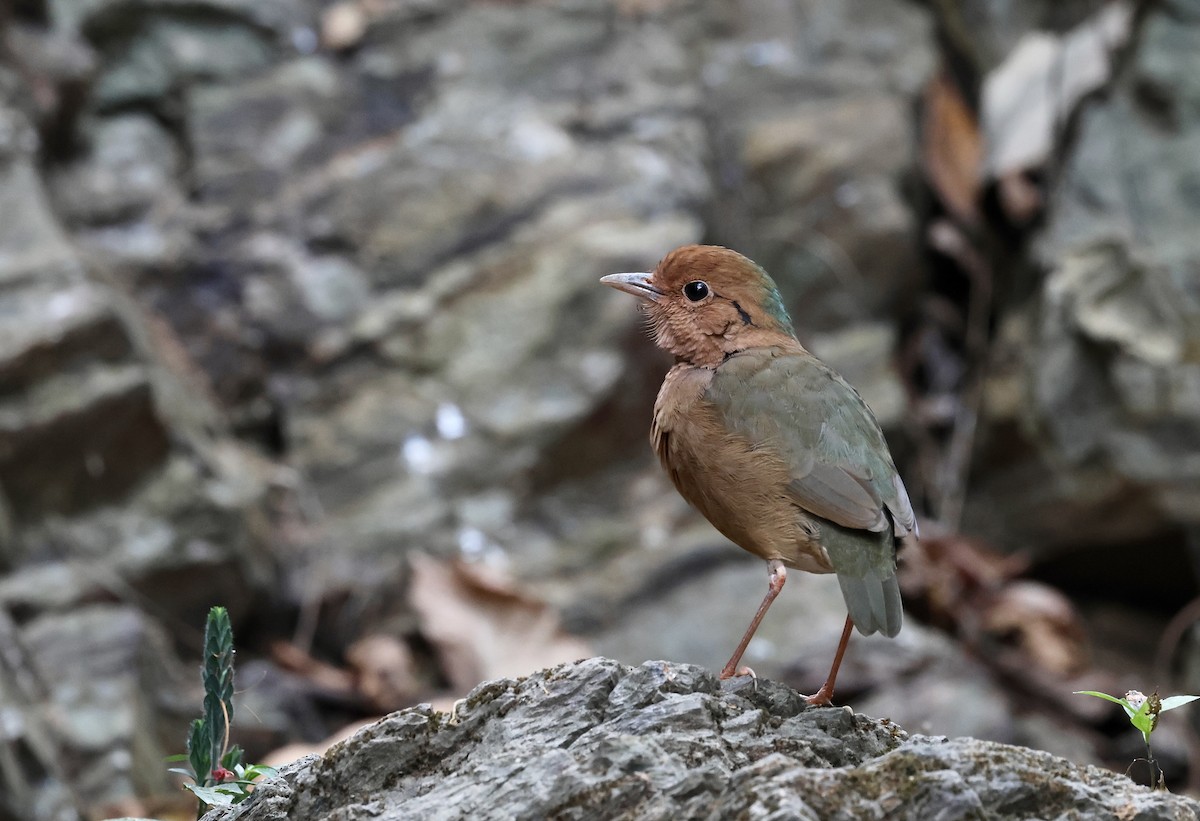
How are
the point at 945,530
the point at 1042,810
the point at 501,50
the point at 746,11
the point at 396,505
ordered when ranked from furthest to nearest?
1. the point at 746,11
2. the point at 501,50
3. the point at 945,530
4. the point at 396,505
5. the point at 1042,810

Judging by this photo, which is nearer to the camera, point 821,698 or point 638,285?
point 821,698

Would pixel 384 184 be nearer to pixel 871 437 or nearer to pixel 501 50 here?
pixel 501 50

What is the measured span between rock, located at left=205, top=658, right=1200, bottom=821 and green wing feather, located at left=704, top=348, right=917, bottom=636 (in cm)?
43

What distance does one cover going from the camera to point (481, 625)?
550 cm

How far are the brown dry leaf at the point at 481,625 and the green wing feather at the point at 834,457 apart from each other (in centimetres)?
217

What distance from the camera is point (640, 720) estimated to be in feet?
8.06

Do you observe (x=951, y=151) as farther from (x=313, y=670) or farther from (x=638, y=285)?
(x=313, y=670)

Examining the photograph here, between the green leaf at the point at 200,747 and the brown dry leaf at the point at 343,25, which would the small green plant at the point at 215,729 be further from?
the brown dry leaf at the point at 343,25

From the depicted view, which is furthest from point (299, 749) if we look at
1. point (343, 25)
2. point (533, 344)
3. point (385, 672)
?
point (343, 25)

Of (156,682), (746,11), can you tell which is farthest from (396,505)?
(746,11)

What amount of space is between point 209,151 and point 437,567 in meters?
2.92

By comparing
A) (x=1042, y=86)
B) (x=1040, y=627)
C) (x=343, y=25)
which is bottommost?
(x=1040, y=627)

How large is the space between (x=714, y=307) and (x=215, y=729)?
1.75m

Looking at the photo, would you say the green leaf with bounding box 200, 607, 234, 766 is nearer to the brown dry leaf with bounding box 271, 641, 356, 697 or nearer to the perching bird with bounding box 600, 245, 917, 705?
the perching bird with bounding box 600, 245, 917, 705
